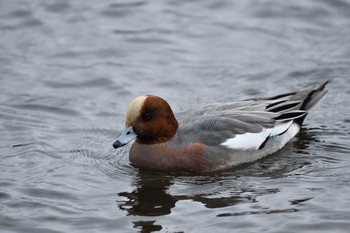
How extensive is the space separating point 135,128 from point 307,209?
2.41 metres

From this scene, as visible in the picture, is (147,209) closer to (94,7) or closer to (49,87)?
(49,87)

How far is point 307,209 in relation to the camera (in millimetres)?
8172

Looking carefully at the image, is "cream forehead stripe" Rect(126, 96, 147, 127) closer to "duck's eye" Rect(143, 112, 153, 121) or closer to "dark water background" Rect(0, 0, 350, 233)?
"duck's eye" Rect(143, 112, 153, 121)

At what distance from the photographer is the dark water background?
A: 8.28 m

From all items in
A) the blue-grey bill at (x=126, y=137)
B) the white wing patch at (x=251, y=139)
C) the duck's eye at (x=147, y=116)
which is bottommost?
the white wing patch at (x=251, y=139)

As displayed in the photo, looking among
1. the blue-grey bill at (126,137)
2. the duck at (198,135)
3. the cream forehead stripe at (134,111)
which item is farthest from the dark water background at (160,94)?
the cream forehead stripe at (134,111)

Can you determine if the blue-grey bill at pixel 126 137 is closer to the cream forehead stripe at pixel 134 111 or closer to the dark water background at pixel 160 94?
the cream forehead stripe at pixel 134 111

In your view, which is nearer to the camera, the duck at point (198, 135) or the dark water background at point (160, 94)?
the dark water background at point (160, 94)

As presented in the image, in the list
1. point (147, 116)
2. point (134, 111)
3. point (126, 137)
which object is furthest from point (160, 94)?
point (126, 137)

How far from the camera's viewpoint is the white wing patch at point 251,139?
383 inches

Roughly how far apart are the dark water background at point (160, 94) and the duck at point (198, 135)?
183 mm

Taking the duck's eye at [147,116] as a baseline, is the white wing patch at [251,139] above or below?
below

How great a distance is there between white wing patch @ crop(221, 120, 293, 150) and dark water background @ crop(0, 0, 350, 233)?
0.27 m

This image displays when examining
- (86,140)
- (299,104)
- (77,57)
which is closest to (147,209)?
(86,140)
